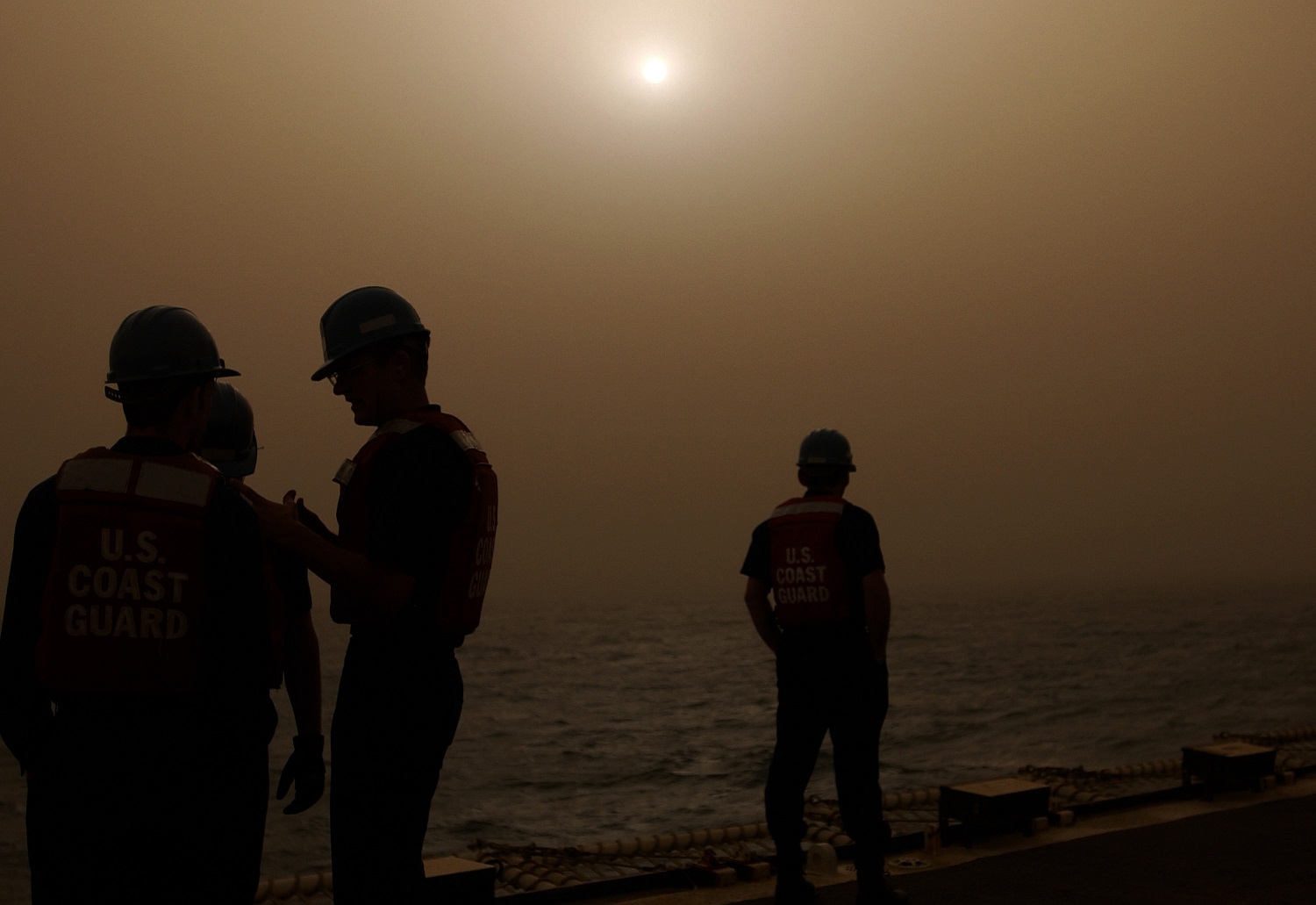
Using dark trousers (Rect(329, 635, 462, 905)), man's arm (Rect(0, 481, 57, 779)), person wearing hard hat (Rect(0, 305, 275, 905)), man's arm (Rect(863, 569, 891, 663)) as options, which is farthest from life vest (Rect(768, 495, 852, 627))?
man's arm (Rect(0, 481, 57, 779))

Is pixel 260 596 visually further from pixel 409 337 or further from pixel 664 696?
pixel 664 696

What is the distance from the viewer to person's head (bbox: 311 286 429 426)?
10.5 ft

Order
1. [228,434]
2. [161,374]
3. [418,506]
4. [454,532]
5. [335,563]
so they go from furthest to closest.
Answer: [228,434]
[454,532]
[418,506]
[335,563]
[161,374]

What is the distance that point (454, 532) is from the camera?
10.2 ft

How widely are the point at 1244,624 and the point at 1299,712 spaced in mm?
70788

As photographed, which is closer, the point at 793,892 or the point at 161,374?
the point at 161,374

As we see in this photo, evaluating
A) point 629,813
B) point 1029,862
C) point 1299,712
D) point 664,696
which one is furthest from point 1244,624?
point 1029,862

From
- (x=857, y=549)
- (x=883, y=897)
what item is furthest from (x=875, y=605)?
(x=883, y=897)

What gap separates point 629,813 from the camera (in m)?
31.4

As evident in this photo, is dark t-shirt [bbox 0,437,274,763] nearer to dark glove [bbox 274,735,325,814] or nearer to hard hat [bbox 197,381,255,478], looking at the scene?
dark glove [bbox 274,735,325,814]

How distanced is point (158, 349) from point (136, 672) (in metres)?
0.76

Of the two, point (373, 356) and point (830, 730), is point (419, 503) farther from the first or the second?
point (830, 730)

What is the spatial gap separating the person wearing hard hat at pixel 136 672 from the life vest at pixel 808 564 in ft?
11.0

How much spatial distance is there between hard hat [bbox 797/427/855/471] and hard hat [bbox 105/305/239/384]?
11.8ft
